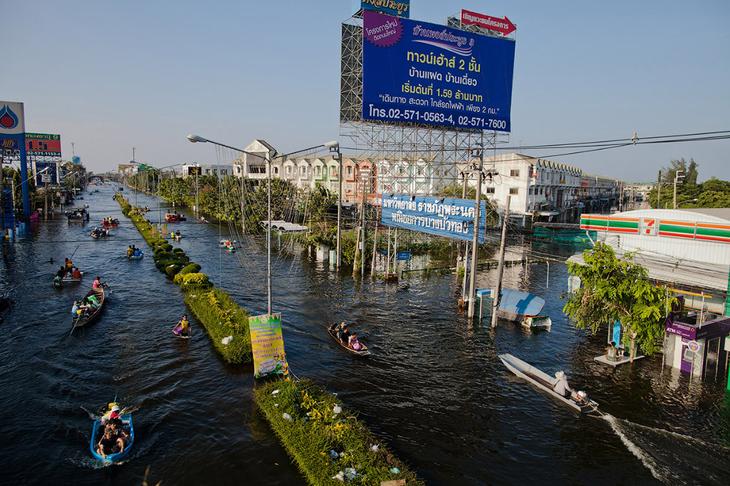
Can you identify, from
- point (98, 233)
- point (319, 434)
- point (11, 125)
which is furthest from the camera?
point (11, 125)

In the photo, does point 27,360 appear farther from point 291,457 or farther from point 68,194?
point 68,194

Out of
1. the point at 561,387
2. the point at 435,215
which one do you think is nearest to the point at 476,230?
the point at 435,215

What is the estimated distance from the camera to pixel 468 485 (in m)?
15.5

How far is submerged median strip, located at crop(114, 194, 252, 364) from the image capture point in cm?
2466

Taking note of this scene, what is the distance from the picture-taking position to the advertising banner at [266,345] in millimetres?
21312

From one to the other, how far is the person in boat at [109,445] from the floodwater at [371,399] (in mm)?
552

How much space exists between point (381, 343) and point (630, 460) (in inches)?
558

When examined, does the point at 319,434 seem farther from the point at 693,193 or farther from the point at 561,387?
the point at 693,193

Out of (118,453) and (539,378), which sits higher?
(539,378)

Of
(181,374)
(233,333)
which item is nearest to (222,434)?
(181,374)

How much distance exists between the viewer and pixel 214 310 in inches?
1167

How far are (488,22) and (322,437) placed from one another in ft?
130

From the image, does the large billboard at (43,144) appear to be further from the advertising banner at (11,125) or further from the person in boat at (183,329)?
the person in boat at (183,329)

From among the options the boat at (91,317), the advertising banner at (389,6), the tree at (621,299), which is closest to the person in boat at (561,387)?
the tree at (621,299)
